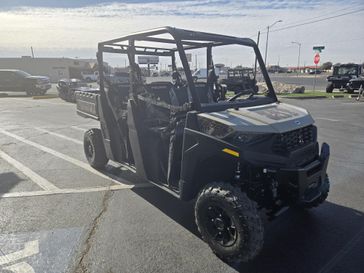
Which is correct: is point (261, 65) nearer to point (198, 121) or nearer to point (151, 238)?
point (198, 121)

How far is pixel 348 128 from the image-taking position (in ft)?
30.9

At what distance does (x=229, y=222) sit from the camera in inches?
117

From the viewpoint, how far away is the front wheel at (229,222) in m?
2.74

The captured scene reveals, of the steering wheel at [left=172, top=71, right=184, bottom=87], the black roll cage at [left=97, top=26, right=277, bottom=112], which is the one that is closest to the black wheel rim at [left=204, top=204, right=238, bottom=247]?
the black roll cage at [left=97, top=26, right=277, bottom=112]

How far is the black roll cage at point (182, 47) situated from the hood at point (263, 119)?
0.74ft

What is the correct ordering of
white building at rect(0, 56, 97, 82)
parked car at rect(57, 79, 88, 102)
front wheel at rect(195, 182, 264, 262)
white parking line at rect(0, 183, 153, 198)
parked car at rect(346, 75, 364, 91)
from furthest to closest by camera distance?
1. white building at rect(0, 56, 97, 82)
2. parked car at rect(346, 75, 364, 91)
3. parked car at rect(57, 79, 88, 102)
4. white parking line at rect(0, 183, 153, 198)
5. front wheel at rect(195, 182, 264, 262)

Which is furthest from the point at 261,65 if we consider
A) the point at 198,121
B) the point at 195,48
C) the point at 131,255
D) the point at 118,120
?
the point at 131,255

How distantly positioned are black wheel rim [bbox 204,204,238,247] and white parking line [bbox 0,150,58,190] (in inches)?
112

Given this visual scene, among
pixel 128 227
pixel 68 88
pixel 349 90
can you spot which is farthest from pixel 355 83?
pixel 128 227

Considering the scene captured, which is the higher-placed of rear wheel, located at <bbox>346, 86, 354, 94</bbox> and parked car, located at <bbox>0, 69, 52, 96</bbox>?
parked car, located at <bbox>0, 69, 52, 96</bbox>

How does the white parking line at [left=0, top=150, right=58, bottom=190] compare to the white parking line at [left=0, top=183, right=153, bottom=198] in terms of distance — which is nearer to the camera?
the white parking line at [left=0, top=183, right=153, bottom=198]

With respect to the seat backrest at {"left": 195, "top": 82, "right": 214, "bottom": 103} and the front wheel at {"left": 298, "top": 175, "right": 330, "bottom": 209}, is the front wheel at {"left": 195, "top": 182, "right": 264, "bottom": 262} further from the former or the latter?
the seat backrest at {"left": 195, "top": 82, "right": 214, "bottom": 103}

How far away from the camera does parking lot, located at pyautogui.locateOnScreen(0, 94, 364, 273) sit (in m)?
2.90

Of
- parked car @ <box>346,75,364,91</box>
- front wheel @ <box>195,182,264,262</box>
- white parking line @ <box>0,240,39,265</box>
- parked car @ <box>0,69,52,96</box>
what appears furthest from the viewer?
parked car @ <box>0,69,52,96</box>
